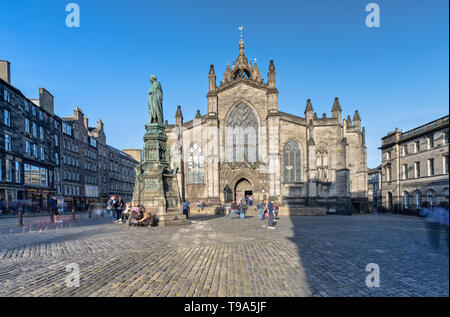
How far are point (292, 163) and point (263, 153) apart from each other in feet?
12.9

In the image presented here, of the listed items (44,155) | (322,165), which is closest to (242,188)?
(322,165)

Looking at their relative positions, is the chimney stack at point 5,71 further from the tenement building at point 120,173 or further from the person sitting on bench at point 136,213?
the person sitting on bench at point 136,213

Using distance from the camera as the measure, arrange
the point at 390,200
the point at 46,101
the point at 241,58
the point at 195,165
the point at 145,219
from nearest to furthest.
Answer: the point at 145,219, the point at 195,165, the point at 390,200, the point at 46,101, the point at 241,58

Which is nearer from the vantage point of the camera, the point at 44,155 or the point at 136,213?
the point at 136,213

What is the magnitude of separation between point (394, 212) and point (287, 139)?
59.5 ft

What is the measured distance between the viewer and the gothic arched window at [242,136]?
32.8m

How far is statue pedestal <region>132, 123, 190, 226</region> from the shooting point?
46.2 feet

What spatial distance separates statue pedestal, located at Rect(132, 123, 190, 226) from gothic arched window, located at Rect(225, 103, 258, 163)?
18053 millimetres

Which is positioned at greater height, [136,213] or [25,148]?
[25,148]

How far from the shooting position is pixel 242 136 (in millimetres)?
33062

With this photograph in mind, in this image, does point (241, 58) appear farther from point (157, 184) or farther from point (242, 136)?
point (157, 184)

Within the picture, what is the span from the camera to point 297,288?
4770mm
